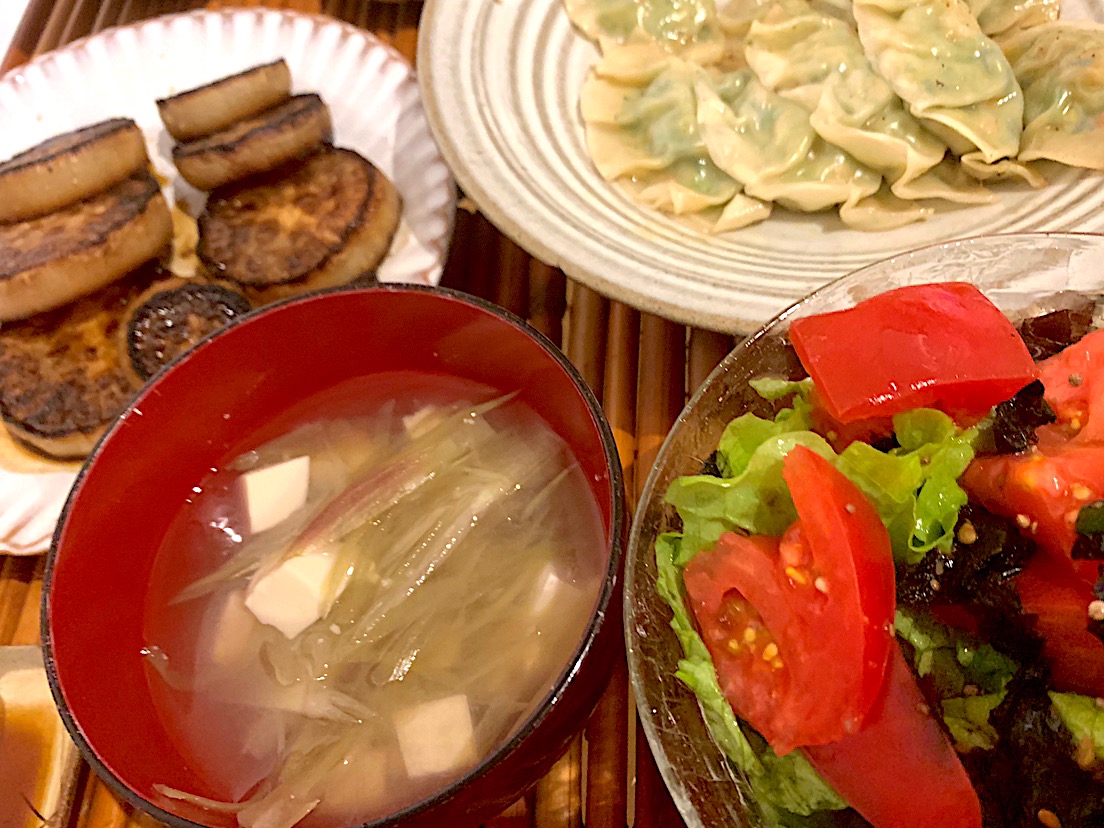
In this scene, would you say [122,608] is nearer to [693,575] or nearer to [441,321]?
[441,321]

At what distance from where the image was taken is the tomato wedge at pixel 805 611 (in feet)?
2.74

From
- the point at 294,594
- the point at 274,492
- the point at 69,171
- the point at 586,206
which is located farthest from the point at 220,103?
the point at 294,594

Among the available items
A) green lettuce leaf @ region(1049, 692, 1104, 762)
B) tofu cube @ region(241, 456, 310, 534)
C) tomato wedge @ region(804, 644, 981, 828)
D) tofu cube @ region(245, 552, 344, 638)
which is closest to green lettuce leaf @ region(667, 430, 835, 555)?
tomato wedge @ region(804, 644, 981, 828)

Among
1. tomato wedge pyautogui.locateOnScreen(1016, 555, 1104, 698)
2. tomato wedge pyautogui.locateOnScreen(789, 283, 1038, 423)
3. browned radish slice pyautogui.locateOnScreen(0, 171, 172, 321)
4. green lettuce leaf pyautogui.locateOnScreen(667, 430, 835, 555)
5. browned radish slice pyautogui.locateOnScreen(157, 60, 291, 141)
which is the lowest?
tomato wedge pyautogui.locateOnScreen(1016, 555, 1104, 698)

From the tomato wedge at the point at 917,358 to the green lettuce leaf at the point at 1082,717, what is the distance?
1.08 ft

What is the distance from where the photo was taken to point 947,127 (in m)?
1.76

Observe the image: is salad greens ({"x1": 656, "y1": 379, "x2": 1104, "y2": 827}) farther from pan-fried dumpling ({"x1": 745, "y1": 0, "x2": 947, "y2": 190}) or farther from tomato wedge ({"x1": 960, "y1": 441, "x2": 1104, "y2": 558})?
pan-fried dumpling ({"x1": 745, "y1": 0, "x2": 947, "y2": 190})

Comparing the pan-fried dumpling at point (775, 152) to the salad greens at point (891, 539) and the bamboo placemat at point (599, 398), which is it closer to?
the bamboo placemat at point (599, 398)

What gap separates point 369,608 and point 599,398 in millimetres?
625

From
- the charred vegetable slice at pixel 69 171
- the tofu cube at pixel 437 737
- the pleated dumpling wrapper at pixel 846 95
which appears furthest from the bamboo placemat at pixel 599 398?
the charred vegetable slice at pixel 69 171

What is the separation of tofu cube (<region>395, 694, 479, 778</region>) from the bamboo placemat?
15cm

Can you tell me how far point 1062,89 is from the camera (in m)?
1.74

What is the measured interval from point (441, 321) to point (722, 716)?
676mm

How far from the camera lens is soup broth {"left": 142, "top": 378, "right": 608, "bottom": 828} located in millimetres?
1072
